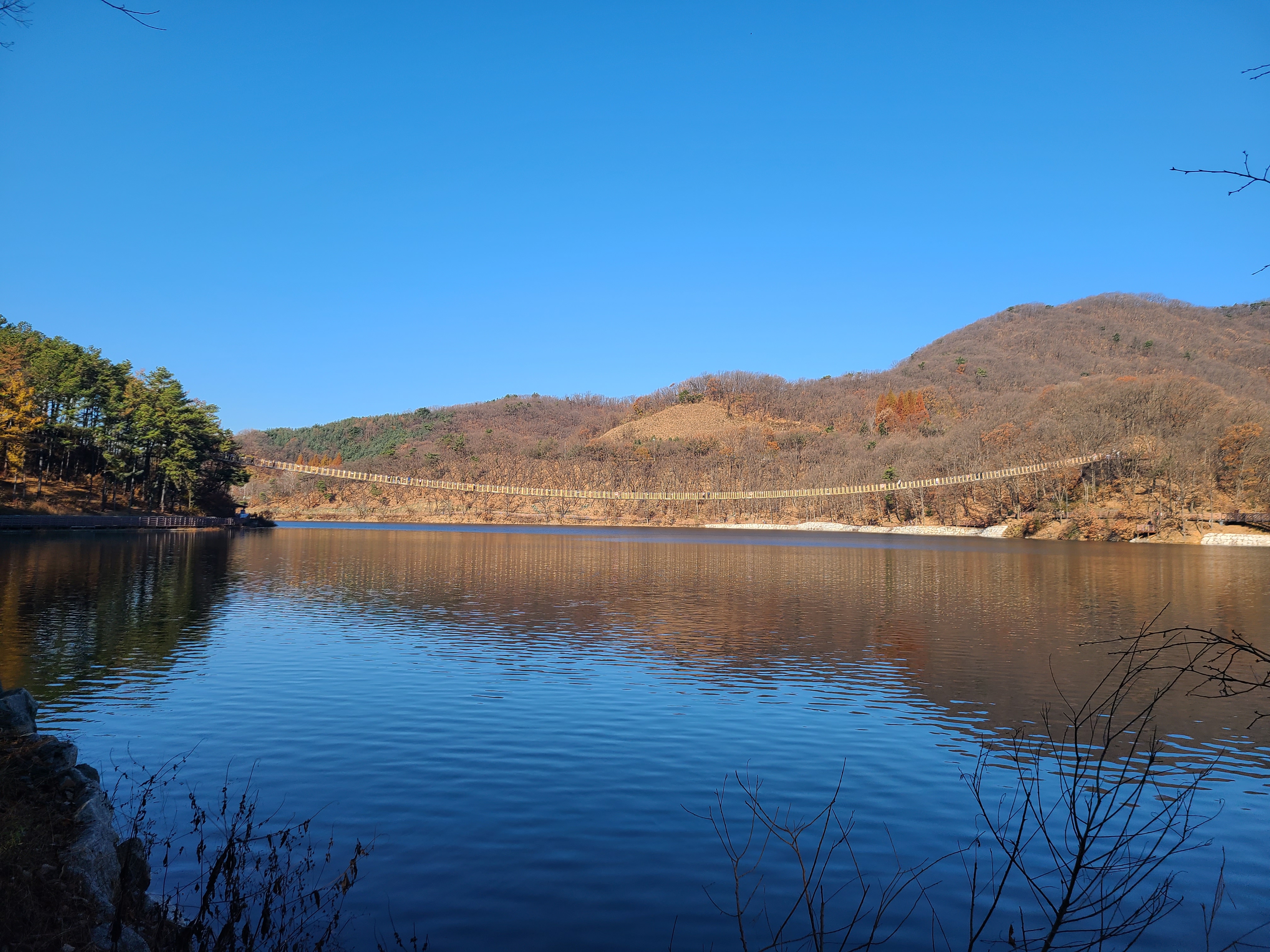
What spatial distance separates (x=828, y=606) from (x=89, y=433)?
6286 cm

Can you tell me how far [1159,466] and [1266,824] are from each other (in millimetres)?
83013

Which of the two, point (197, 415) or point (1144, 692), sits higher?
point (197, 415)

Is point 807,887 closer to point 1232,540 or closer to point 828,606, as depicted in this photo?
point 828,606

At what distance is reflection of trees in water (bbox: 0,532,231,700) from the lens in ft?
50.7

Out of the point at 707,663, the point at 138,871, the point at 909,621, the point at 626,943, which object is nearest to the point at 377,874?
the point at 138,871

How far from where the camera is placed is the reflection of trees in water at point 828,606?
677 inches

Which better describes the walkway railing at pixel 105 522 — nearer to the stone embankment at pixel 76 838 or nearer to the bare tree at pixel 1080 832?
the stone embankment at pixel 76 838

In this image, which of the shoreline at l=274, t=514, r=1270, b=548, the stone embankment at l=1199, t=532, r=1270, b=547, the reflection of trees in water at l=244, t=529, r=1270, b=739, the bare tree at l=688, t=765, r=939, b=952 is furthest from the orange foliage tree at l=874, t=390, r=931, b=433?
the bare tree at l=688, t=765, r=939, b=952

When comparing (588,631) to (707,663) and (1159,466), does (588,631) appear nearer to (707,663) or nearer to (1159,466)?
(707,663)

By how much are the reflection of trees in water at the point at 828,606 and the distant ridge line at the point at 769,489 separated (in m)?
35.4

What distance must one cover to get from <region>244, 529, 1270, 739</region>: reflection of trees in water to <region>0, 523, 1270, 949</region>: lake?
161 mm

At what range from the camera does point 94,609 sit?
22.3m

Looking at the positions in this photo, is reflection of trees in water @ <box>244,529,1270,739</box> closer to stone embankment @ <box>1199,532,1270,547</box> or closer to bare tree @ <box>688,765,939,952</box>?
bare tree @ <box>688,765,939,952</box>

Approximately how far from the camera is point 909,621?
24641mm
